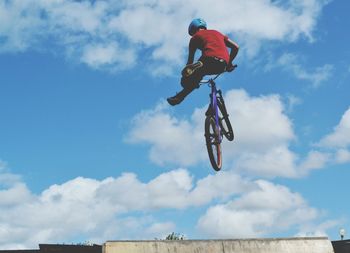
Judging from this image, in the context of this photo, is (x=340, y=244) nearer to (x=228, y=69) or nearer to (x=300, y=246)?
(x=300, y=246)

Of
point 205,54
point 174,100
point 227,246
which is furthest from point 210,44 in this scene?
point 227,246

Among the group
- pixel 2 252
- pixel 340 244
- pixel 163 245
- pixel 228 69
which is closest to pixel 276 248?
pixel 340 244

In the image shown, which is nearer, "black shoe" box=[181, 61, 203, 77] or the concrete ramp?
"black shoe" box=[181, 61, 203, 77]

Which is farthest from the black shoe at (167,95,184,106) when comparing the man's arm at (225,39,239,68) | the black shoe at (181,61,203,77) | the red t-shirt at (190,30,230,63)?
the man's arm at (225,39,239,68)

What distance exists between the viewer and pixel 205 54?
8.55 metres

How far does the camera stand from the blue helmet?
8.88 meters

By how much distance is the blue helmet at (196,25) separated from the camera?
8.88 metres

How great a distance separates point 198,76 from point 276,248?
13.4 feet

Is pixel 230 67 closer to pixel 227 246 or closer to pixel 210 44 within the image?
pixel 210 44

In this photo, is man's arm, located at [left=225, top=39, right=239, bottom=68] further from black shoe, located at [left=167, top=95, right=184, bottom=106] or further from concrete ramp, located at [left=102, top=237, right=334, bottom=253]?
concrete ramp, located at [left=102, top=237, right=334, bottom=253]

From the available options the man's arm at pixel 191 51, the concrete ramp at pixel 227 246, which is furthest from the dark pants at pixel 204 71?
the concrete ramp at pixel 227 246

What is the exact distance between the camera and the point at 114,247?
360 inches

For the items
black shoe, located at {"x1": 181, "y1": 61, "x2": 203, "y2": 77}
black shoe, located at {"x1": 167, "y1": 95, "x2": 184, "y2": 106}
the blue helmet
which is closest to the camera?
black shoe, located at {"x1": 181, "y1": 61, "x2": 203, "y2": 77}

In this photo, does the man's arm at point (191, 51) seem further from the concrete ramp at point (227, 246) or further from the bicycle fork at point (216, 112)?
the concrete ramp at point (227, 246)
